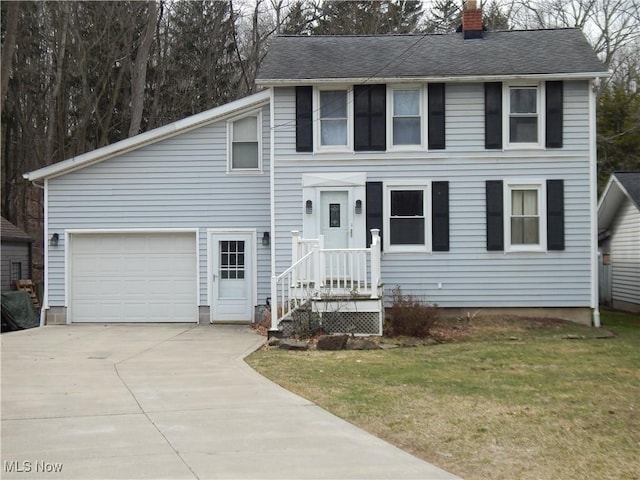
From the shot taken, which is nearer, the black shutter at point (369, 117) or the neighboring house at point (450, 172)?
the neighboring house at point (450, 172)

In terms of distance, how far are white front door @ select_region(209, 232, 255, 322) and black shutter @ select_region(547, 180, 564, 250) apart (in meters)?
6.87

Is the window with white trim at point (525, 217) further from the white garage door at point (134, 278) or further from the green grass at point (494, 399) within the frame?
the white garage door at point (134, 278)

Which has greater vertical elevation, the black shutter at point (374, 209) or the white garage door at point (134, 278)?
the black shutter at point (374, 209)

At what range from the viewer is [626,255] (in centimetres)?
2395

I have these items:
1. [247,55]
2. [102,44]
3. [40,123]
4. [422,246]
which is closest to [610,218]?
[422,246]

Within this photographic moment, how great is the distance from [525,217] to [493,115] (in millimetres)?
2430

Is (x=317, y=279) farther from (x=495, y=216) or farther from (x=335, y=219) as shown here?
(x=495, y=216)

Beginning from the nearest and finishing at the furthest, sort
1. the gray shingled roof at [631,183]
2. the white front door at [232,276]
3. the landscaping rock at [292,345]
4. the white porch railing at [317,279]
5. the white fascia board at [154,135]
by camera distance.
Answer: the landscaping rock at [292,345] < the white porch railing at [317,279] < the white fascia board at [154,135] < the white front door at [232,276] < the gray shingled roof at [631,183]

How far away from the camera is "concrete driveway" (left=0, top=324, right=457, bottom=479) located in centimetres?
599

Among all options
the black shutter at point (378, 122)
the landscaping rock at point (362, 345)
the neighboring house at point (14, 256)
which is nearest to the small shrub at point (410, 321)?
the landscaping rock at point (362, 345)

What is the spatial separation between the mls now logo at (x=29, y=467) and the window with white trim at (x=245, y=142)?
12.4 metres

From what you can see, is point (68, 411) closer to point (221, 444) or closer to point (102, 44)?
point (221, 444)

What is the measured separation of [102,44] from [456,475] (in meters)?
26.7

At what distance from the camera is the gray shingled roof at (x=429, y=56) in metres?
16.8
